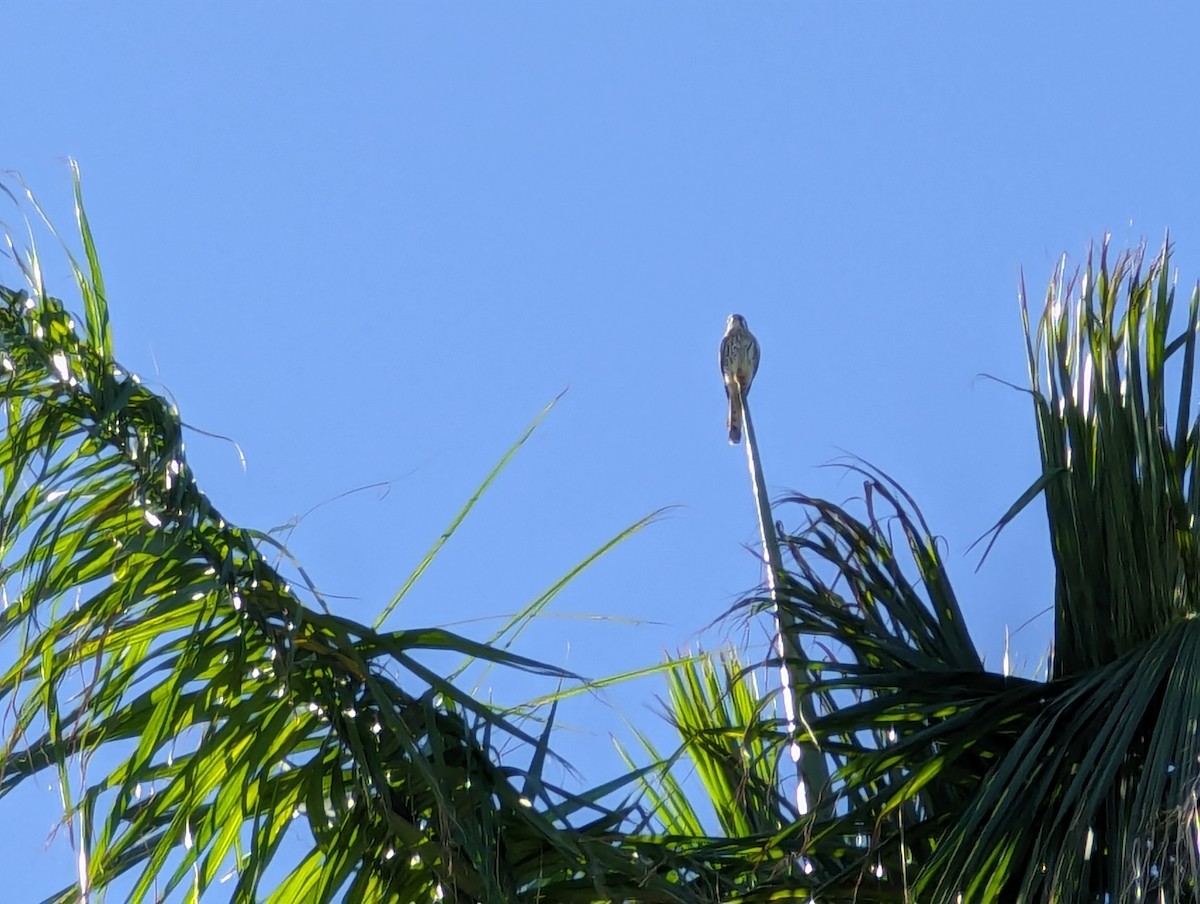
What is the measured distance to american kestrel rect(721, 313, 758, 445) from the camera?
357 centimetres

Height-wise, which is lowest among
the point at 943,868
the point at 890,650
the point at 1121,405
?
the point at 943,868

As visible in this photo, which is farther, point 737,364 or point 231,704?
point 737,364

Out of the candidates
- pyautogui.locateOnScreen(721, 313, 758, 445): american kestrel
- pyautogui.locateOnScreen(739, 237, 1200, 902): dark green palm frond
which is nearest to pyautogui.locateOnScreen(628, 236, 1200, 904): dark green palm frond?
pyautogui.locateOnScreen(739, 237, 1200, 902): dark green palm frond

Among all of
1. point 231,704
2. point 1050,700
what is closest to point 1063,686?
point 1050,700

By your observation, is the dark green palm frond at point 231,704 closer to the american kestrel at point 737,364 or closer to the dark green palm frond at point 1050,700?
the dark green palm frond at point 1050,700

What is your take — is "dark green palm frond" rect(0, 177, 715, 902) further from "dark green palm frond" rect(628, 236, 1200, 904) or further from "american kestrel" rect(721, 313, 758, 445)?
"american kestrel" rect(721, 313, 758, 445)

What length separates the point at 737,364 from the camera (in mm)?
3904

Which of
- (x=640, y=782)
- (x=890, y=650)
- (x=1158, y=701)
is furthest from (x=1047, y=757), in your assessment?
(x=640, y=782)

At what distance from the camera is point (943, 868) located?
211 cm

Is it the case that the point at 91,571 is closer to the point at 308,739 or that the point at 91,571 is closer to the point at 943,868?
the point at 308,739

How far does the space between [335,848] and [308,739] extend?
13 centimetres

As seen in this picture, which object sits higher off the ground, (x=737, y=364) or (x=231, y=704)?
(x=737, y=364)

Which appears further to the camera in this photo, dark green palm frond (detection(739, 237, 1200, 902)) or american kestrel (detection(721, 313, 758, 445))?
american kestrel (detection(721, 313, 758, 445))

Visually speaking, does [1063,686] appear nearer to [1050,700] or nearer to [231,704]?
[1050,700]
